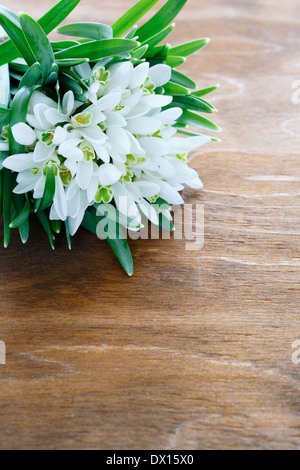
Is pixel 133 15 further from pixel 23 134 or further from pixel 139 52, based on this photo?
pixel 23 134

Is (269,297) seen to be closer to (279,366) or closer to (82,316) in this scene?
(279,366)

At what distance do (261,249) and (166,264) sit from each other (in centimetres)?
10

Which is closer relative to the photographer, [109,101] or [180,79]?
[109,101]

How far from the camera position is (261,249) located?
550 mm

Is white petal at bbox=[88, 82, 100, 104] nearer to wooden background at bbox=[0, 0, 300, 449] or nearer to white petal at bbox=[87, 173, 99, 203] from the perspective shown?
white petal at bbox=[87, 173, 99, 203]

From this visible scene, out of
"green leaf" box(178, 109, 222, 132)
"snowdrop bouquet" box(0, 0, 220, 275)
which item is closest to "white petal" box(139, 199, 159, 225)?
"snowdrop bouquet" box(0, 0, 220, 275)

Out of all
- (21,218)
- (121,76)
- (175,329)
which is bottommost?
(175,329)

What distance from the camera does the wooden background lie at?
41 centimetres

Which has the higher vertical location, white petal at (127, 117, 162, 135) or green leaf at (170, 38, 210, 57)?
green leaf at (170, 38, 210, 57)

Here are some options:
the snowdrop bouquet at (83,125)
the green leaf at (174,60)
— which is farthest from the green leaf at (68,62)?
the green leaf at (174,60)

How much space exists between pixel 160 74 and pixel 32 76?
12cm

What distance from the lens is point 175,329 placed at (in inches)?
18.7

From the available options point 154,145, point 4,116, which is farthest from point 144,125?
point 4,116

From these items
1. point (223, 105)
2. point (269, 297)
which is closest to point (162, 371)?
point (269, 297)
